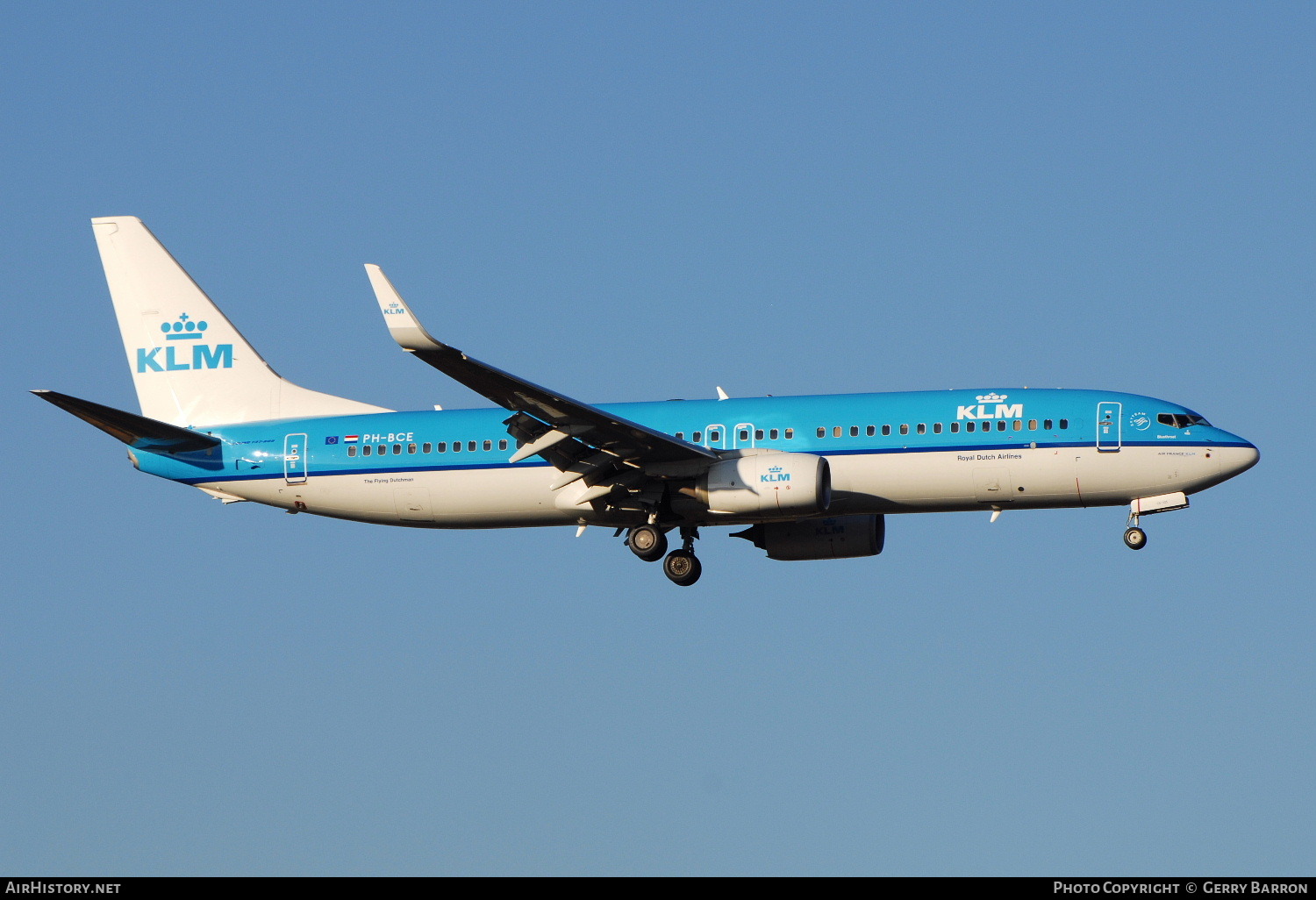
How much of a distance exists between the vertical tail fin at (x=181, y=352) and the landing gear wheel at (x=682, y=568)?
370 inches

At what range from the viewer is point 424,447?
4884 centimetres

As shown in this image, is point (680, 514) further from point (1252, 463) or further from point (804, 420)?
point (1252, 463)

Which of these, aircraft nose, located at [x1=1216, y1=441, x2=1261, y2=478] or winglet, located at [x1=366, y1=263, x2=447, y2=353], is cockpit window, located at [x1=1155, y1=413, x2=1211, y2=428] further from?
winglet, located at [x1=366, y1=263, x2=447, y2=353]

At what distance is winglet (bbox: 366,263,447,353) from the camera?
38.9m

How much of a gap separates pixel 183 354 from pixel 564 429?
14088 millimetres

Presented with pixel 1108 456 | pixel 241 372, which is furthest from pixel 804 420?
pixel 241 372

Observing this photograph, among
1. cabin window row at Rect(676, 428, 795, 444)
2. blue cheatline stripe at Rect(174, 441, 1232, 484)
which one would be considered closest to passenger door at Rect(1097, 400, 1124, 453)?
blue cheatline stripe at Rect(174, 441, 1232, 484)

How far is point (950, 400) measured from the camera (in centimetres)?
4616

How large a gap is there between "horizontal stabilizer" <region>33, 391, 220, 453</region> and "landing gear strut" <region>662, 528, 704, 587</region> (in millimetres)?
12703

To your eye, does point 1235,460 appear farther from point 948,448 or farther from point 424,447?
point 424,447

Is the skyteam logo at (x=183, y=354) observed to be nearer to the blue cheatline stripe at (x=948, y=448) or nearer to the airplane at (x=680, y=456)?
the airplane at (x=680, y=456)
